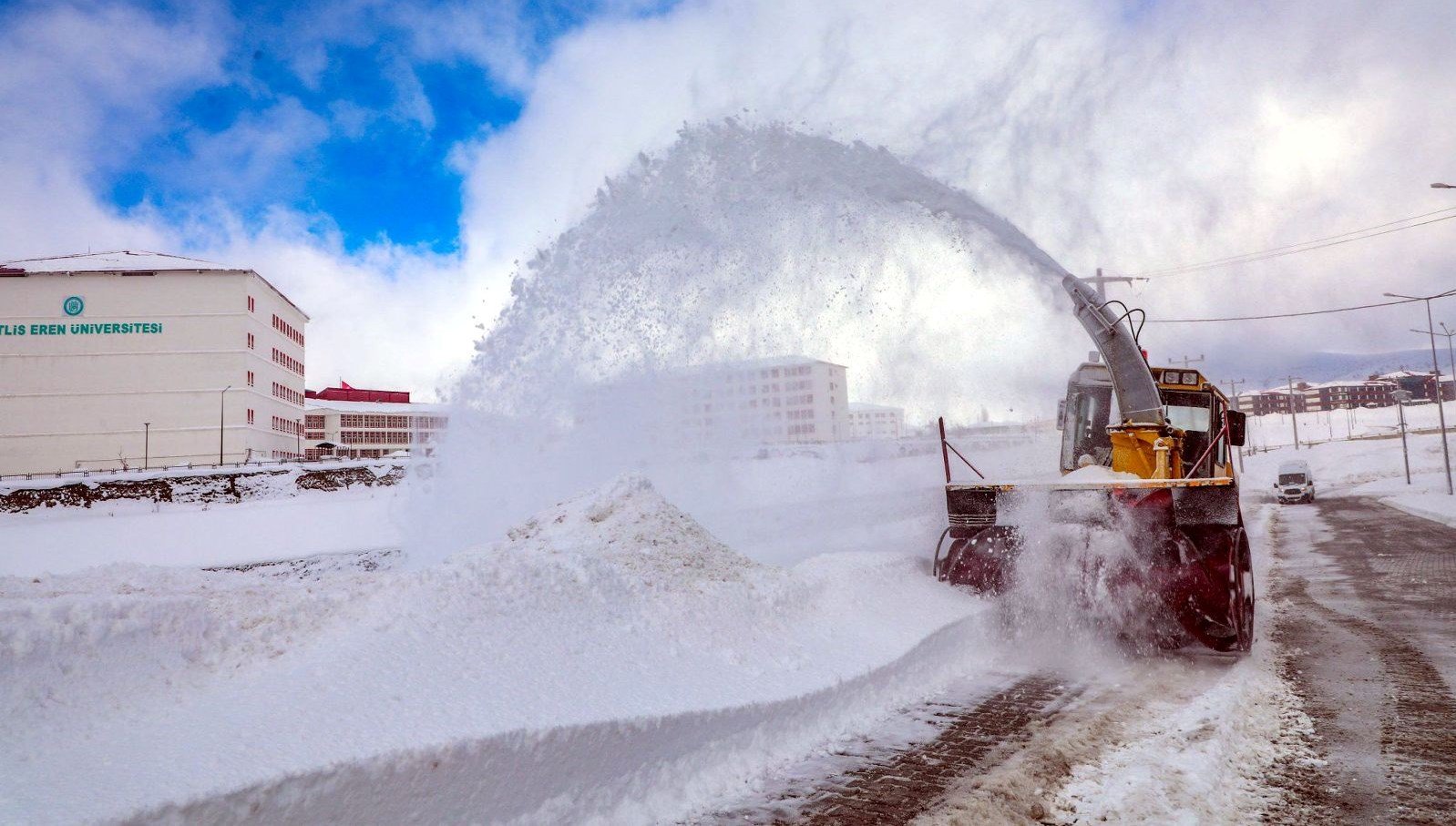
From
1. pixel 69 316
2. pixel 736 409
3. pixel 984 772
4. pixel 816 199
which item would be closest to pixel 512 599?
pixel 984 772

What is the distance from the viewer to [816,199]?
1285 centimetres

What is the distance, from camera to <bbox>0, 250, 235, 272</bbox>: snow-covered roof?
7575 cm

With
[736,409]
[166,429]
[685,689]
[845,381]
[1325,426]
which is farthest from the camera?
[1325,426]

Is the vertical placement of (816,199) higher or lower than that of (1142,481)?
higher

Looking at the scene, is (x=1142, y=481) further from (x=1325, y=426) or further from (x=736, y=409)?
Result: (x=1325, y=426)

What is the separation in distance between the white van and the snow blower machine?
28989 millimetres

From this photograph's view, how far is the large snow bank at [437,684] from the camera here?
11.7 feet

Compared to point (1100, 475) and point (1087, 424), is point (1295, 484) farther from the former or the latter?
point (1100, 475)

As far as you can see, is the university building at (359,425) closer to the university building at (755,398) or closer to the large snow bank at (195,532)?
the large snow bank at (195,532)

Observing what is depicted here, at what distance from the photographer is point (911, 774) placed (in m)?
4.88

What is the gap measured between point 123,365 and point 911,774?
8794cm

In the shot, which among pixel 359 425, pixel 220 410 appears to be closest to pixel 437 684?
pixel 220 410

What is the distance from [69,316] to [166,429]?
1350 centimetres

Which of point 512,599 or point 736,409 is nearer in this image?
point 512,599
